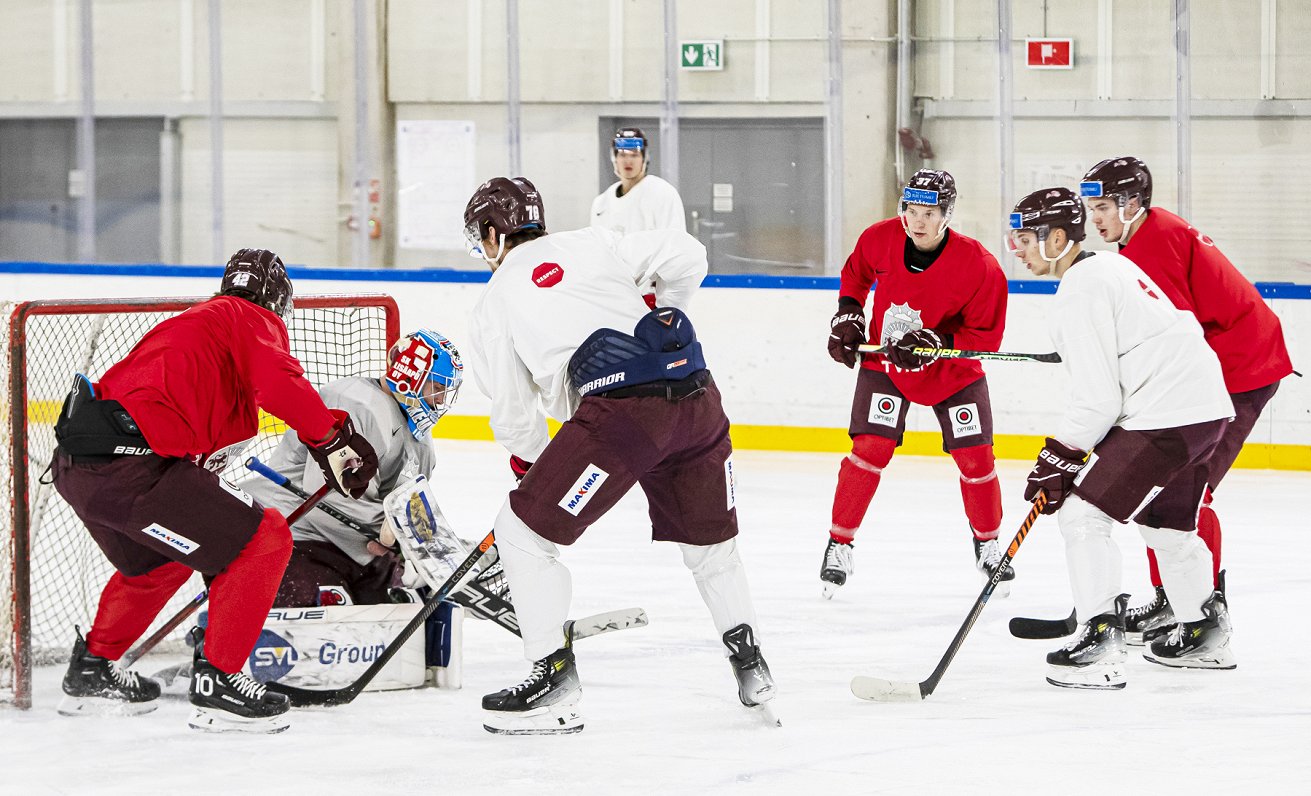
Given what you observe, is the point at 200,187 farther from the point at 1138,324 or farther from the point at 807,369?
the point at 1138,324

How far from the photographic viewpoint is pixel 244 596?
9.21 ft

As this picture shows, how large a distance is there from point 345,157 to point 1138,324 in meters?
5.86

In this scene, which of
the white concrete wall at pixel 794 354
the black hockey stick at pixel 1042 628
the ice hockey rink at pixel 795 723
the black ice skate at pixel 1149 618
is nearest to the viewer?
the ice hockey rink at pixel 795 723

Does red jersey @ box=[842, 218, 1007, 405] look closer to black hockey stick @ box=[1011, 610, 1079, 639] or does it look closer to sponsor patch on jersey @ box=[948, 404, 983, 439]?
sponsor patch on jersey @ box=[948, 404, 983, 439]

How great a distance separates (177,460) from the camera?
111 inches

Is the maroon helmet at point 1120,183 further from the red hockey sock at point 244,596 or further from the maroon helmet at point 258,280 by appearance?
the red hockey sock at point 244,596

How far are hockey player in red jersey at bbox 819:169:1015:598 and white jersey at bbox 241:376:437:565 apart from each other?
133 centimetres

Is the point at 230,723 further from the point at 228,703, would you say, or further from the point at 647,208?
the point at 647,208

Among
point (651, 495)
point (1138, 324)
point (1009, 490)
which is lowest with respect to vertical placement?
point (1009, 490)

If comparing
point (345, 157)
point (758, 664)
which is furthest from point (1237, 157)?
point (758, 664)

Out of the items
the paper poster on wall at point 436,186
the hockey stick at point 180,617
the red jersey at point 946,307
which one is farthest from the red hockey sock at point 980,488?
the paper poster on wall at point 436,186

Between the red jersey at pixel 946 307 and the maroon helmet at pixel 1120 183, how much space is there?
64 cm

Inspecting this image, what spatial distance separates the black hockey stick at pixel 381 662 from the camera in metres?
3.04

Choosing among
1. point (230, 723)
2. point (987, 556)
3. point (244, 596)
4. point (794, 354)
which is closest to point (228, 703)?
point (230, 723)
